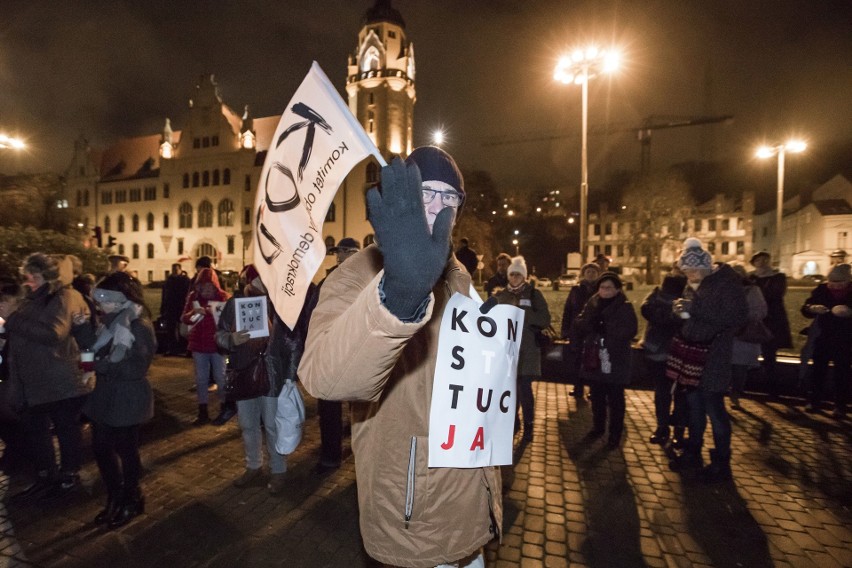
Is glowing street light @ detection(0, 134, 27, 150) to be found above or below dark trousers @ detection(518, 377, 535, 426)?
above

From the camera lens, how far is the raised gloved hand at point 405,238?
1023 mm

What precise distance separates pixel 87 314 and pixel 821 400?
395 inches

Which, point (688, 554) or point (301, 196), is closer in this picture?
point (301, 196)

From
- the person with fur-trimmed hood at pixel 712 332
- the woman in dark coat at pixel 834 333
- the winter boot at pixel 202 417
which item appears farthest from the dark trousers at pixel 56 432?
the woman in dark coat at pixel 834 333

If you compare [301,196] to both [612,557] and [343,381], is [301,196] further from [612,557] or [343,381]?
[612,557]

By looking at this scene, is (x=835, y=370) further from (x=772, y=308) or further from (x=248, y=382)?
(x=248, y=382)

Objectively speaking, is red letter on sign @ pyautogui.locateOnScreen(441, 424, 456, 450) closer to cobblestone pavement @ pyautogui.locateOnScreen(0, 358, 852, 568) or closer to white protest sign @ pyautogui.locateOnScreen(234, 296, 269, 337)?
cobblestone pavement @ pyautogui.locateOnScreen(0, 358, 852, 568)

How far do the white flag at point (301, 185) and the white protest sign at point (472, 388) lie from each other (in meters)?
0.83

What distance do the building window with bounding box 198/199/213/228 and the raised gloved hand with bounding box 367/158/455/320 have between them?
5779 cm

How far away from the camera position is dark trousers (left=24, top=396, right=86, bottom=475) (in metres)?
4.35

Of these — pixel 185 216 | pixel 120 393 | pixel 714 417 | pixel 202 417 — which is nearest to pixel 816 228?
pixel 714 417

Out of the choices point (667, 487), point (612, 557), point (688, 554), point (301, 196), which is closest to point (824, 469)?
point (667, 487)

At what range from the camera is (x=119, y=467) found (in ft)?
12.7

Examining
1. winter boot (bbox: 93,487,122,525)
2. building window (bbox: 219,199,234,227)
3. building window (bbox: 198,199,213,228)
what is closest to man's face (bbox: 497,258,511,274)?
winter boot (bbox: 93,487,122,525)
